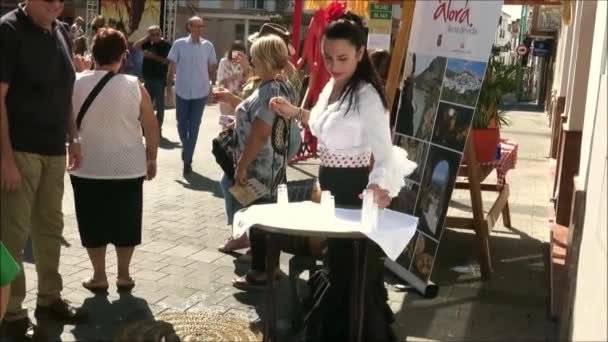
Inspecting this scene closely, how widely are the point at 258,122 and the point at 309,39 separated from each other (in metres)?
4.29

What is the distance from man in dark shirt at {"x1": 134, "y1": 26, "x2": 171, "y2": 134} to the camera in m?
11.4

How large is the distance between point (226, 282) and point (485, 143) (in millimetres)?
2282

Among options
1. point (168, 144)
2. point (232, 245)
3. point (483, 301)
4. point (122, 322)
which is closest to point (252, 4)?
point (168, 144)

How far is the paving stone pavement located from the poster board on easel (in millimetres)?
395

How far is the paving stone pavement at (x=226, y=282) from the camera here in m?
4.62

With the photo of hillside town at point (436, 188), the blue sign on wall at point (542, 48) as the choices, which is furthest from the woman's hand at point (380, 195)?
the blue sign on wall at point (542, 48)

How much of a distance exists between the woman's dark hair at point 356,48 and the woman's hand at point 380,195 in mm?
437

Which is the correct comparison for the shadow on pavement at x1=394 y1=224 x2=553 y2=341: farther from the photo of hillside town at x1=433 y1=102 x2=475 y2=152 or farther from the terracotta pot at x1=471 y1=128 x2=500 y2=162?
the photo of hillside town at x1=433 y1=102 x2=475 y2=152

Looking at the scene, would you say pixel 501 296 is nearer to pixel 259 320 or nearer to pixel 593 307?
pixel 259 320

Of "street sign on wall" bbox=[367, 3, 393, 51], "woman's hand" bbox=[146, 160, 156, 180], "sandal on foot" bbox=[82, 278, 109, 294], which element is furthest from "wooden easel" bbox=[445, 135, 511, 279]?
"street sign on wall" bbox=[367, 3, 393, 51]

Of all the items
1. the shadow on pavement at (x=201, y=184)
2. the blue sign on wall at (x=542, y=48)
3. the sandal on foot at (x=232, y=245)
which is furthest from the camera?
the blue sign on wall at (x=542, y=48)

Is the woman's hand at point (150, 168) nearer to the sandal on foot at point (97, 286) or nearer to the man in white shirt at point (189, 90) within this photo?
the sandal on foot at point (97, 286)

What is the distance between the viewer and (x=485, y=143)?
6004mm

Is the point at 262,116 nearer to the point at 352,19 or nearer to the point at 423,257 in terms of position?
the point at 352,19
